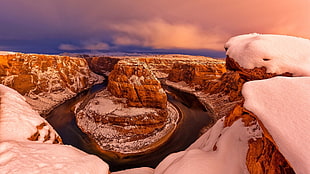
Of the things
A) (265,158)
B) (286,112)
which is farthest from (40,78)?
(286,112)

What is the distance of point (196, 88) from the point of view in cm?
5697

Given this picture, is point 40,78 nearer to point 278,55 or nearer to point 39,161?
point 39,161

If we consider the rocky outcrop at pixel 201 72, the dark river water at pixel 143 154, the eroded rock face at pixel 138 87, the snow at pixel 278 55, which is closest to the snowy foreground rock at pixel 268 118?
the snow at pixel 278 55

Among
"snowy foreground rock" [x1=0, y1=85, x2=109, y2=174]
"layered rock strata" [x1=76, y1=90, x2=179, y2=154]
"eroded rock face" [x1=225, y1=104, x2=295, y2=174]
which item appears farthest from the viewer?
"layered rock strata" [x1=76, y1=90, x2=179, y2=154]

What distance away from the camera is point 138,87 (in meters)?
28.8

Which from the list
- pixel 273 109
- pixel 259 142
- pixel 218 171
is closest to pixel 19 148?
pixel 218 171

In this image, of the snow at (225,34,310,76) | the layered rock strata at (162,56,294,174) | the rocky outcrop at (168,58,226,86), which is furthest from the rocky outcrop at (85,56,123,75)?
the snow at (225,34,310,76)

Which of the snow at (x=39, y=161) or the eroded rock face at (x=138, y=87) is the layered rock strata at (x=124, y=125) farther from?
the snow at (x=39, y=161)

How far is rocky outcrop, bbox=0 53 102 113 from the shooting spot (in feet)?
117

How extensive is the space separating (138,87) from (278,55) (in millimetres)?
24475

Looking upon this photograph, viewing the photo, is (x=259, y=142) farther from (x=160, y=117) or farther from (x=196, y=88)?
(x=196, y=88)

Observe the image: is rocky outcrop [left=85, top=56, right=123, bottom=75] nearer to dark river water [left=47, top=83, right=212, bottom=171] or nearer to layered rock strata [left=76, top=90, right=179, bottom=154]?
dark river water [left=47, top=83, right=212, bottom=171]

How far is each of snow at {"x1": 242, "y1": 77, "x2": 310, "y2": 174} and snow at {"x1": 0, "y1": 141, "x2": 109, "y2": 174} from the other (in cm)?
639

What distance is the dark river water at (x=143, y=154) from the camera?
18836mm
